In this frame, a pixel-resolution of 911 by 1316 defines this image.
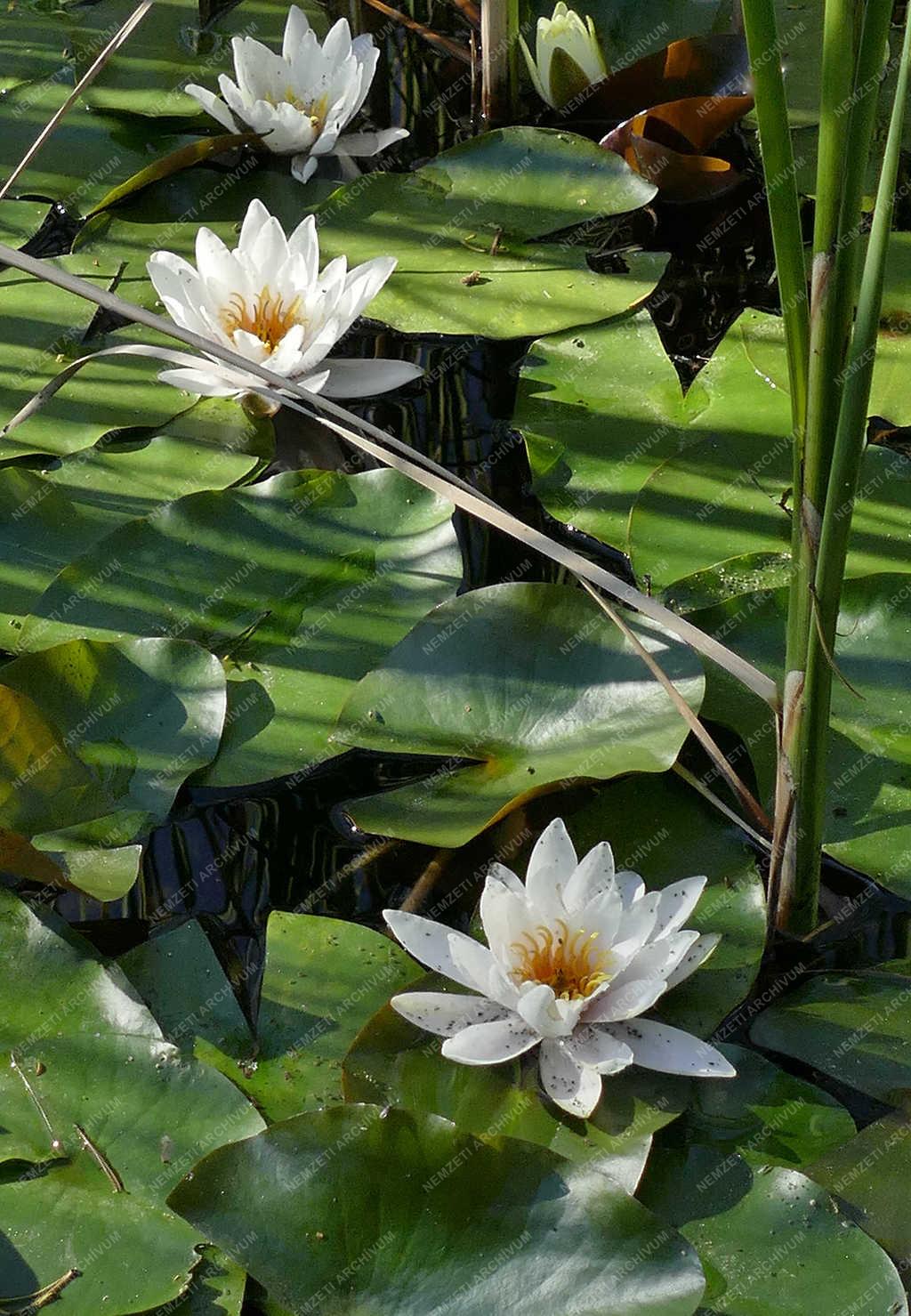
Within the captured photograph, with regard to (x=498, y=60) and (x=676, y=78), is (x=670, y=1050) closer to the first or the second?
(x=676, y=78)

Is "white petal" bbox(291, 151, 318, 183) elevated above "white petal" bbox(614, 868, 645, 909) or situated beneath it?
elevated above

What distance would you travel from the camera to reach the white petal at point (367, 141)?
10.6 feet

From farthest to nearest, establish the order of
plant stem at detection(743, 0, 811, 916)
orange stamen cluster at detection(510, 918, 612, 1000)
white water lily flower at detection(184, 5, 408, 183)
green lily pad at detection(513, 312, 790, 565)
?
white water lily flower at detection(184, 5, 408, 183) < green lily pad at detection(513, 312, 790, 565) < orange stamen cluster at detection(510, 918, 612, 1000) < plant stem at detection(743, 0, 811, 916)

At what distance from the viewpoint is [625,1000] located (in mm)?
1625

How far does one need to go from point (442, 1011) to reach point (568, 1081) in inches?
7.0

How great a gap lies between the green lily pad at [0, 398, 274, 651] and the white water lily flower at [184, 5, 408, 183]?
0.91 m

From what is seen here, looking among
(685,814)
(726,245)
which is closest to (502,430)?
(726,245)

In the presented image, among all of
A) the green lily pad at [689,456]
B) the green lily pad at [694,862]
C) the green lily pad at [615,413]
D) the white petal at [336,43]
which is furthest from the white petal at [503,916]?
the white petal at [336,43]

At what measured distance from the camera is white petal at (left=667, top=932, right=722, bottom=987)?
1681 mm

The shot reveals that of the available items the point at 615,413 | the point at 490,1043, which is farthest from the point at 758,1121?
the point at 615,413

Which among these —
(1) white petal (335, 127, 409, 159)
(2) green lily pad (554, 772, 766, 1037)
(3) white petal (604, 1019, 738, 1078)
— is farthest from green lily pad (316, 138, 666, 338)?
(3) white petal (604, 1019, 738, 1078)

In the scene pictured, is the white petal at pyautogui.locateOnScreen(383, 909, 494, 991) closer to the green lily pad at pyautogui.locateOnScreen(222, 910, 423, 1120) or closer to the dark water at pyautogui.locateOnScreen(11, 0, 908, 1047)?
the green lily pad at pyautogui.locateOnScreen(222, 910, 423, 1120)

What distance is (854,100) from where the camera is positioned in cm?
122

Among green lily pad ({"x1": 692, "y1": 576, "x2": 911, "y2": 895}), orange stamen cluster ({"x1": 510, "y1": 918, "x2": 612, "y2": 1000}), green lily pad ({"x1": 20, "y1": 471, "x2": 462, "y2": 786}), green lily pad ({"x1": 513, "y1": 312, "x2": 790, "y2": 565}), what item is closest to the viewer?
orange stamen cluster ({"x1": 510, "y1": 918, "x2": 612, "y2": 1000})
